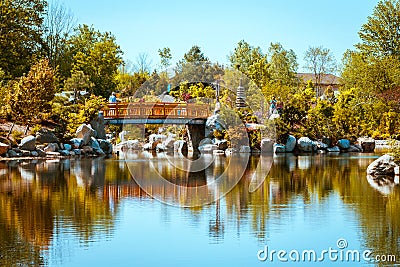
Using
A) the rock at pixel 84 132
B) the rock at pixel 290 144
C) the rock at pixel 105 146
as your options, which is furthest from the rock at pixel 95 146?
the rock at pixel 290 144

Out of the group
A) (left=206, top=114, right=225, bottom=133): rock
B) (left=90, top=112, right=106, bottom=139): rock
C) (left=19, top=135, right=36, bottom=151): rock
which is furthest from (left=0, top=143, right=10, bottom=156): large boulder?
(left=206, top=114, right=225, bottom=133): rock

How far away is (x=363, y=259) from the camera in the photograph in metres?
7.80

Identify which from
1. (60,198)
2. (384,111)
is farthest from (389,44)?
(60,198)

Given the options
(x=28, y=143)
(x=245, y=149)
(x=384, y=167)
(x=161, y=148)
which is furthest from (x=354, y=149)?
(x=28, y=143)

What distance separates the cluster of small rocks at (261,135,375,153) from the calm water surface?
492 inches

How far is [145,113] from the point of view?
27.7 metres

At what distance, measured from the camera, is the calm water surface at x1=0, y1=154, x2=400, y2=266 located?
8.10m

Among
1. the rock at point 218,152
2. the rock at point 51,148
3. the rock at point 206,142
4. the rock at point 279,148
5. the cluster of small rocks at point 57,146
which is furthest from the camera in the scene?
the rock at point 206,142

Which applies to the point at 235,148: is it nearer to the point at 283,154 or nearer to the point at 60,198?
the point at 283,154

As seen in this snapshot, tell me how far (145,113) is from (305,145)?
23.6 ft

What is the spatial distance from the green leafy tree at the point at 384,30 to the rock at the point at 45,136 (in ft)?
64.8

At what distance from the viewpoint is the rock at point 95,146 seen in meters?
26.5

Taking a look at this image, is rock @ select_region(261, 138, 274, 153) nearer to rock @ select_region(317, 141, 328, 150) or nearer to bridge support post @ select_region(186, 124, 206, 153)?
rock @ select_region(317, 141, 328, 150)

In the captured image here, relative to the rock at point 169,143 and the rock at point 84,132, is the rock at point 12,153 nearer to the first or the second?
the rock at point 84,132
